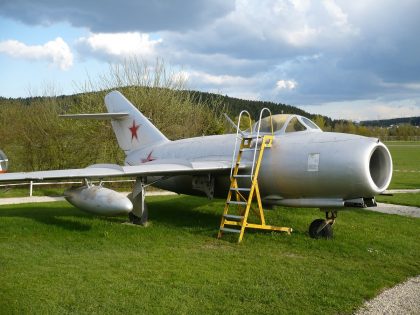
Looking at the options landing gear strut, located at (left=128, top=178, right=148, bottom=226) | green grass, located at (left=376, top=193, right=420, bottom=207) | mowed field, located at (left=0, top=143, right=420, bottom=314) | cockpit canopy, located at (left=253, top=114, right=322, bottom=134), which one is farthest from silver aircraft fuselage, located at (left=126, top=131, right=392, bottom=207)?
green grass, located at (left=376, top=193, right=420, bottom=207)

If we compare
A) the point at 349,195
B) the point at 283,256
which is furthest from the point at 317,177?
the point at 283,256

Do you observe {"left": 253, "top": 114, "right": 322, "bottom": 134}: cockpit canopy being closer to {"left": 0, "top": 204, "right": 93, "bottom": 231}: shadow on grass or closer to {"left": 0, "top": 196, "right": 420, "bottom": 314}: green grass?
{"left": 0, "top": 196, "right": 420, "bottom": 314}: green grass

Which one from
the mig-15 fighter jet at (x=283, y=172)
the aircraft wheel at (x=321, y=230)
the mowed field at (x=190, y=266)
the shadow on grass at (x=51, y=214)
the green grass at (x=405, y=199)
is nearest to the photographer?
the mowed field at (x=190, y=266)

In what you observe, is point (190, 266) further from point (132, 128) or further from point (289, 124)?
point (132, 128)

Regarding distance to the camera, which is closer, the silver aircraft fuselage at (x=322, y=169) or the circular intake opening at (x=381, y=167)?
the silver aircraft fuselage at (x=322, y=169)

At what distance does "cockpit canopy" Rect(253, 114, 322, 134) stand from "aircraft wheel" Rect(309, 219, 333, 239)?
1.97m

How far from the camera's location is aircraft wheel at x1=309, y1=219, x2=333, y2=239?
9.38 meters

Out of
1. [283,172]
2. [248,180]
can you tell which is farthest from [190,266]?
[248,180]

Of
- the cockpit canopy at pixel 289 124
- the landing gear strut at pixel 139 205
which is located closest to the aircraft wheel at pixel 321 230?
the cockpit canopy at pixel 289 124

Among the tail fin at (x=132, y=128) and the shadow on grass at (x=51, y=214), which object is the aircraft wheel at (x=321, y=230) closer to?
the shadow on grass at (x=51, y=214)

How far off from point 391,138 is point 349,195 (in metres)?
127

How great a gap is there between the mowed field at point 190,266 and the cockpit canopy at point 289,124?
7.34 ft

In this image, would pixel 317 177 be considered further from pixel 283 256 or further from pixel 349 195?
pixel 283 256

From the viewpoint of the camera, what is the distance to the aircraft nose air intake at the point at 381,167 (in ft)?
28.3
